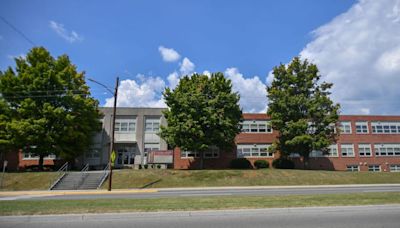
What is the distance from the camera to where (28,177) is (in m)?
25.3

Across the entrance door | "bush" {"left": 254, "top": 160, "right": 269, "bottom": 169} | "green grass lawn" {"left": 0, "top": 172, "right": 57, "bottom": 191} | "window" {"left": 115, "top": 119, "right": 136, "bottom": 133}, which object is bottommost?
"green grass lawn" {"left": 0, "top": 172, "right": 57, "bottom": 191}

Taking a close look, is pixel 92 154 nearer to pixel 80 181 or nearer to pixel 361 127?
pixel 80 181

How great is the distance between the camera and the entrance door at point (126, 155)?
119 ft

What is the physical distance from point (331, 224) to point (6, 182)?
2808cm

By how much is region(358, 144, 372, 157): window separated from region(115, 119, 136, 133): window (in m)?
33.5

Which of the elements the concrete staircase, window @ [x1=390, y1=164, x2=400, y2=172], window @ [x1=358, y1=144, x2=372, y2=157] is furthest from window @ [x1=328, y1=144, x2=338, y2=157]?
the concrete staircase

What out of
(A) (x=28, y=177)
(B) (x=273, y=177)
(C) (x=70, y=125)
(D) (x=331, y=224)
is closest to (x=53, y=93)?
(C) (x=70, y=125)

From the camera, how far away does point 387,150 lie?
39.8 metres

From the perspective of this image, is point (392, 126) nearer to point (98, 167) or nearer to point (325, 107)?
point (325, 107)

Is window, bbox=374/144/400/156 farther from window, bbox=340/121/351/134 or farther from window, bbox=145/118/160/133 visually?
window, bbox=145/118/160/133

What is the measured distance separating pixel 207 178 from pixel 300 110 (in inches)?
594

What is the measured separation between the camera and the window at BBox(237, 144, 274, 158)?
1463 inches

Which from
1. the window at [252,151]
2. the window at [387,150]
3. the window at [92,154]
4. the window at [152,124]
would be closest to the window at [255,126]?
the window at [252,151]

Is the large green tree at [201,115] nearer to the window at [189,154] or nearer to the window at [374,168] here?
the window at [189,154]
